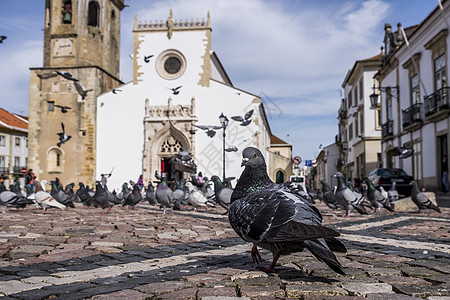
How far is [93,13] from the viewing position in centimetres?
3341

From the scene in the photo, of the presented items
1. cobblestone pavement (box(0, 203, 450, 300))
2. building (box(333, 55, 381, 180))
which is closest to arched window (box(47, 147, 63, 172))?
building (box(333, 55, 381, 180))

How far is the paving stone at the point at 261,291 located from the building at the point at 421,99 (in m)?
18.1

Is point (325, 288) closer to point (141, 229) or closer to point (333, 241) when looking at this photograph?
point (333, 241)

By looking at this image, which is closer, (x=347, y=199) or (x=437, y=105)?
(x=347, y=199)

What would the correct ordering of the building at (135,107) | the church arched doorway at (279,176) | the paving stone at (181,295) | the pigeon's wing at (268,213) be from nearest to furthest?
1. the paving stone at (181,295)
2. the pigeon's wing at (268,213)
3. the building at (135,107)
4. the church arched doorway at (279,176)

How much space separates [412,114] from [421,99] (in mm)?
926

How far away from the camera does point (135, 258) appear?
467cm

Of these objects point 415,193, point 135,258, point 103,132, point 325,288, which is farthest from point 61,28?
point 325,288

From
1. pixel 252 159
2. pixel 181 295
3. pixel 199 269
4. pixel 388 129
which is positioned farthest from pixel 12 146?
pixel 181 295

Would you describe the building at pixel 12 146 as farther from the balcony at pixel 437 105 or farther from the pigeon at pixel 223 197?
the pigeon at pixel 223 197

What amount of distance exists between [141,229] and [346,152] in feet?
132

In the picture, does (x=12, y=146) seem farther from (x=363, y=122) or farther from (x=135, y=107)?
(x=363, y=122)

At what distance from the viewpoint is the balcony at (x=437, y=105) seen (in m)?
19.4

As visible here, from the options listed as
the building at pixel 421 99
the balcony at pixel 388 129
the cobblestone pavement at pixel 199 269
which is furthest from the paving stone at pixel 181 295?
the balcony at pixel 388 129
